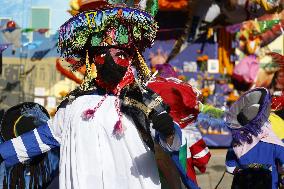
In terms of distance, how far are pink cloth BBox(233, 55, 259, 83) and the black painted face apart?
6.12 meters

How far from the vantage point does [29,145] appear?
10.9 ft

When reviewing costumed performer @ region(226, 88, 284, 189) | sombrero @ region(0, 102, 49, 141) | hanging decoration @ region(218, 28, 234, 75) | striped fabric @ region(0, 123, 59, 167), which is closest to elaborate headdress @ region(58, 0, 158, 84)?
striped fabric @ region(0, 123, 59, 167)

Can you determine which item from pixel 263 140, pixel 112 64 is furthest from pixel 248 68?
pixel 112 64

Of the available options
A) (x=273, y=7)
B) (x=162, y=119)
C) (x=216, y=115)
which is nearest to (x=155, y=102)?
(x=162, y=119)

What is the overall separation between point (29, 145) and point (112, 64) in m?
0.72

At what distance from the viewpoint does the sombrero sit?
386cm

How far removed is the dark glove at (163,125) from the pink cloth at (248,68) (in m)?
6.33

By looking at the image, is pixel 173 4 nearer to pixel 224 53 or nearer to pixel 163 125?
pixel 224 53

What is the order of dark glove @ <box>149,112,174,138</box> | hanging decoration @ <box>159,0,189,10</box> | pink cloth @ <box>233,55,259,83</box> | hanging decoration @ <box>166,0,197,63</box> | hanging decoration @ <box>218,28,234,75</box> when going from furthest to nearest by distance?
hanging decoration @ <box>218,28,234,75</box>
hanging decoration @ <box>166,0,197,63</box>
pink cloth @ <box>233,55,259,83</box>
hanging decoration @ <box>159,0,189,10</box>
dark glove @ <box>149,112,174,138</box>

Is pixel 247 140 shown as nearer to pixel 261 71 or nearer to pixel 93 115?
pixel 93 115

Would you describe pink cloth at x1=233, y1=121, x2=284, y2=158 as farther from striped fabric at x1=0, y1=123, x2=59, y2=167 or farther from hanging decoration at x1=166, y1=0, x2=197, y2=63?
hanging decoration at x1=166, y1=0, x2=197, y2=63

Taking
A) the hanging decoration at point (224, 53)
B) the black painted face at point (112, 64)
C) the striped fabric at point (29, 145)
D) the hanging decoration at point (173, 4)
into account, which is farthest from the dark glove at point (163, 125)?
the hanging decoration at point (224, 53)

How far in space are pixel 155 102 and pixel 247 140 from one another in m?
1.67

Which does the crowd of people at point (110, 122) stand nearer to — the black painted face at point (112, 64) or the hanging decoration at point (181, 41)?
the black painted face at point (112, 64)
